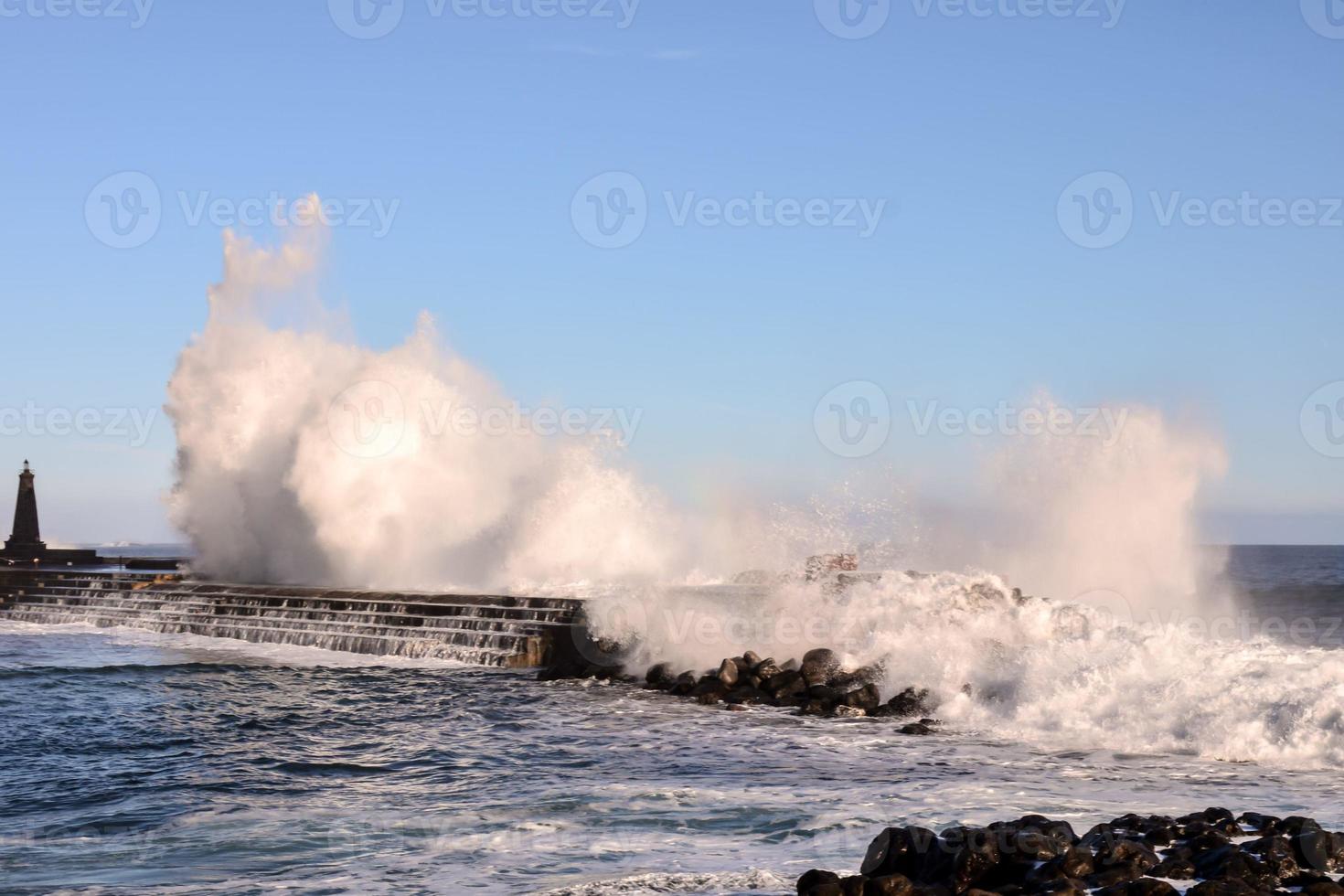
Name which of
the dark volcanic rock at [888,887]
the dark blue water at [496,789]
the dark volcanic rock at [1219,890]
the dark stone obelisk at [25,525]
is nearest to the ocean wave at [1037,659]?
the dark blue water at [496,789]

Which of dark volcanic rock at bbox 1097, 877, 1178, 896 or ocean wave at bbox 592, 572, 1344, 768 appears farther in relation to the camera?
ocean wave at bbox 592, 572, 1344, 768

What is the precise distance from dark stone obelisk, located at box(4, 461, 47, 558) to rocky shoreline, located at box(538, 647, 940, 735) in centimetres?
3167

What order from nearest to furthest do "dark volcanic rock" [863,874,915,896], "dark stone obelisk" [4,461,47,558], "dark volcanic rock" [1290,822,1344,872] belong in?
"dark volcanic rock" [863,874,915,896] < "dark volcanic rock" [1290,822,1344,872] < "dark stone obelisk" [4,461,47,558]

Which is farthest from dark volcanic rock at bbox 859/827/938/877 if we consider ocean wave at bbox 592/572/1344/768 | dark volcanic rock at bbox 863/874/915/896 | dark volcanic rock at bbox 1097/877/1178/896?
ocean wave at bbox 592/572/1344/768

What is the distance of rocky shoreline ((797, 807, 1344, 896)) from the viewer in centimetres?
694

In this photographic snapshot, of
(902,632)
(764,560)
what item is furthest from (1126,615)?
(902,632)

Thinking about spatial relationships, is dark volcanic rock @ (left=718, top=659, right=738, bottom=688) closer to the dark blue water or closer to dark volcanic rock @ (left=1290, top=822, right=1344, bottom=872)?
the dark blue water

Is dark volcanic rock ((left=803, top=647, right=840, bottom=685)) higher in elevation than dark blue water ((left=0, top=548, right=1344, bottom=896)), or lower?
higher

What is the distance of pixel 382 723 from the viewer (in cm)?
1452

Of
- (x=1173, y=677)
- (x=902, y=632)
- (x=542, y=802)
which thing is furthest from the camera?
(x=902, y=632)

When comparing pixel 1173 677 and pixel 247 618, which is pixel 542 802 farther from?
pixel 247 618

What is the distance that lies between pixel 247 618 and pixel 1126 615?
723 inches

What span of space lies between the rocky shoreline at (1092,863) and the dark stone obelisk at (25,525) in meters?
41.1

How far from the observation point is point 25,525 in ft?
138
